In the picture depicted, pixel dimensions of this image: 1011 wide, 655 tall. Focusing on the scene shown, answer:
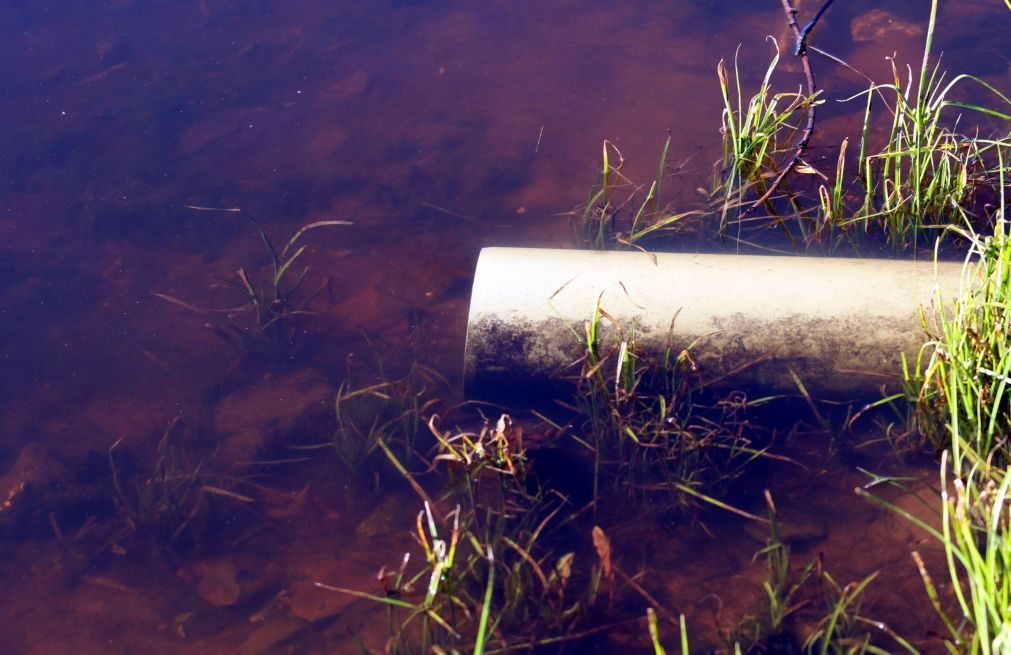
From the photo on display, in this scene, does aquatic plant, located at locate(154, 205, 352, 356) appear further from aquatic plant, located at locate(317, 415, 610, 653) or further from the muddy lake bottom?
aquatic plant, located at locate(317, 415, 610, 653)

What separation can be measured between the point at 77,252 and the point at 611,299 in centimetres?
277

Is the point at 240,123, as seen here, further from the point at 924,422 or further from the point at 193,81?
the point at 924,422

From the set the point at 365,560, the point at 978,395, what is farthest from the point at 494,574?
the point at 978,395

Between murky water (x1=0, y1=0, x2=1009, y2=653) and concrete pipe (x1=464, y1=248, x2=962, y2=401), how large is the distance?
0.36 meters

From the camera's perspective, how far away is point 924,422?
248cm

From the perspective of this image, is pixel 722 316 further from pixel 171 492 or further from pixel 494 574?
pixel 171 492

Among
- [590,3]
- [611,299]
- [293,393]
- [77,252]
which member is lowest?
[293,393]

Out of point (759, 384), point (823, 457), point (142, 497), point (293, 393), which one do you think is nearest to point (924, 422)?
point (823, 457)

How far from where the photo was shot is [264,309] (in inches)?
135

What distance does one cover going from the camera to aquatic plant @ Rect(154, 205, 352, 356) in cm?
341

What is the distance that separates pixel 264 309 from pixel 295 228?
0.59 meters

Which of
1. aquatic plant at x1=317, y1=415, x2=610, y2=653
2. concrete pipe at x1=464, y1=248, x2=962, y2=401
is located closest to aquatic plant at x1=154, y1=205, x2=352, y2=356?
concrete pipe at x1=464, y1=248, x2=962, y2=401

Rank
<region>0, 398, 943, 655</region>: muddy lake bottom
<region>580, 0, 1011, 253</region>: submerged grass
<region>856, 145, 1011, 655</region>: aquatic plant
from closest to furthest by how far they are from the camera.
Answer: <region>856, 145, 1011, 655</region>: aquatic plant, <region>0, 398, 943, 655</region>: muddy lake bottom, <region>580, 0, 1011, 253</region>: submerged grass

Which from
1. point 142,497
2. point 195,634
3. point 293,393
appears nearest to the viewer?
point 195,634
